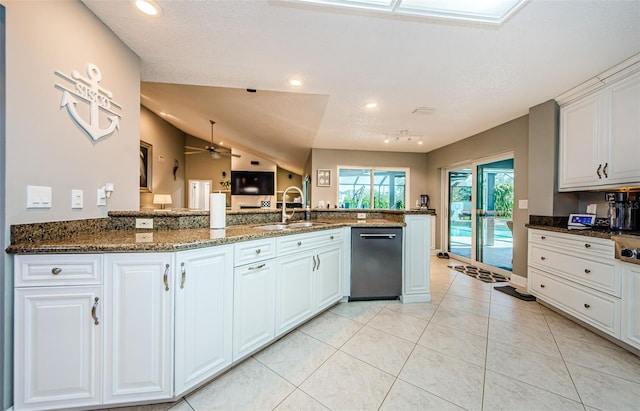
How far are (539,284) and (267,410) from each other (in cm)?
302

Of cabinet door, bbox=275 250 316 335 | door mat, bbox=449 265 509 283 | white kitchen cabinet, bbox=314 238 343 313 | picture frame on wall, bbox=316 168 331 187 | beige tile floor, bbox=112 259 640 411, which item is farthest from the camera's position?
picture frame on wall, bbox=316 168 331 187

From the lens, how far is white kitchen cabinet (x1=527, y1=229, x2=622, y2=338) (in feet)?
6.18

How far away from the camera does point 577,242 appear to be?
2.16m

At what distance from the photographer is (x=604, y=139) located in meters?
2.21

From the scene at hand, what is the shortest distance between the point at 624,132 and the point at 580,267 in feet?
Result: 4.05

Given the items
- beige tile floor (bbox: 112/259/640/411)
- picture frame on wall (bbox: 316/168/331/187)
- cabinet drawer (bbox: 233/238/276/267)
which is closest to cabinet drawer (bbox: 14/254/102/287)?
cabinet drawer (bbox: 233/238/276/267)

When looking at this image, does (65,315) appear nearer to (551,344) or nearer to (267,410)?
(267,410)

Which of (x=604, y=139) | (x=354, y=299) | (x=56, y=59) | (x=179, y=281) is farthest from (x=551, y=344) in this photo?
(x=56, y=59)

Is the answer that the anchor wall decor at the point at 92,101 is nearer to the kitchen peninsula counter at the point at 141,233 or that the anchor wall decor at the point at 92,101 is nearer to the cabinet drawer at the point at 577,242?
the kitchen peninsula counter at the point at 141,233

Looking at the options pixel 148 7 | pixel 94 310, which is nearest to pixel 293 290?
pixel 94 310

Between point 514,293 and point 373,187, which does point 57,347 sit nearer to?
point 514,293

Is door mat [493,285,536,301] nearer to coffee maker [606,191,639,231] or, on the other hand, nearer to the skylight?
coffee maker [606,191,639,231]

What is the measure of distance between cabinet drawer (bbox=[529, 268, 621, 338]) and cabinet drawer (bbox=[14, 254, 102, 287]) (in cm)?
347

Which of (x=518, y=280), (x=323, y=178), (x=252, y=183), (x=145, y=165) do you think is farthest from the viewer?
(x=252, y=183)
